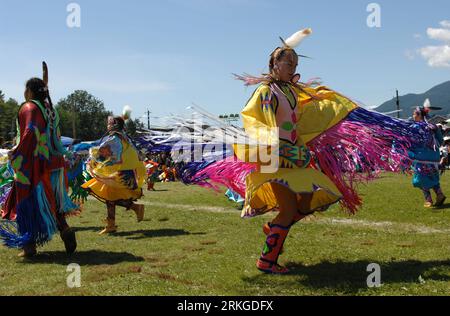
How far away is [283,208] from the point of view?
15.3ft

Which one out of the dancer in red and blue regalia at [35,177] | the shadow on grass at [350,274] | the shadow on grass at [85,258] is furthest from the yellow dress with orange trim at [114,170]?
the shadow on grass at [350,274]

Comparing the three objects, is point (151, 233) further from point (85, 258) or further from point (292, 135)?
point (292, 135)

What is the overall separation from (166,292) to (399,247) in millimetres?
3123

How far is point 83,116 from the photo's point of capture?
93.9 m

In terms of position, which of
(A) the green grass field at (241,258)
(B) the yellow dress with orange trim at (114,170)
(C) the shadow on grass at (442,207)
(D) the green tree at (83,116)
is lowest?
(A) the green grass field at (241,258)

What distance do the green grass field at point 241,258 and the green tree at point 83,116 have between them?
81010 mm

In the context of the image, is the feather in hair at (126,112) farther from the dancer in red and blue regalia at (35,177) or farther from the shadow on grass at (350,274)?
the shadow on grass at (350,274)

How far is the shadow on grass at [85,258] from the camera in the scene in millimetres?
5586

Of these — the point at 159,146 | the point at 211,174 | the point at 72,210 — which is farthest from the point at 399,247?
the point at 72,210

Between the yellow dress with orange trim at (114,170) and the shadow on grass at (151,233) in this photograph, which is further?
the yellow dress with orange trim at (114,170)

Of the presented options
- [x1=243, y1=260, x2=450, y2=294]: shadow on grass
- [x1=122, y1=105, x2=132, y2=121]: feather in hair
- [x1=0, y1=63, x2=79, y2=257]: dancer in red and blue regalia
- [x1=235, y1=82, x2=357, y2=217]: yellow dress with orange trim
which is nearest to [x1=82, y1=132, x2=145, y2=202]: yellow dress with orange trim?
[x1=122, y1=105, x2=132, y2=121]: feather in hair

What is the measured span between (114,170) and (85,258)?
281cm

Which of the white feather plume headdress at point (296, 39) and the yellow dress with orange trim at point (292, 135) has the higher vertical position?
the white feather plume headdress at point (296, 39)
